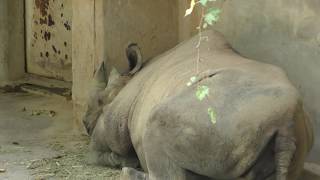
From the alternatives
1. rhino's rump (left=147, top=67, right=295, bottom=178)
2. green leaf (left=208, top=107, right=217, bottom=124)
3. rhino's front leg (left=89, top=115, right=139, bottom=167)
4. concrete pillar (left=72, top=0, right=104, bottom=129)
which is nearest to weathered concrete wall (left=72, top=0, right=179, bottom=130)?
concrete pillar (left=72, top=0, right=104, bottom=129)

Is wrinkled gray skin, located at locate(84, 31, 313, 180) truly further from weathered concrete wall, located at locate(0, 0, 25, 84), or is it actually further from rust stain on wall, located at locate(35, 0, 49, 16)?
→ weathered concrete wall, located at locate(0, 0, 25, 84)

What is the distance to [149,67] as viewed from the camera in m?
5.98

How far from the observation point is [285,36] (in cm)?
588

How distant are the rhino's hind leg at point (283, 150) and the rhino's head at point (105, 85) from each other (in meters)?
2.23

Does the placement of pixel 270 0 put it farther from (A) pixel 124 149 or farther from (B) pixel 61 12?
(B) pixel 61 12

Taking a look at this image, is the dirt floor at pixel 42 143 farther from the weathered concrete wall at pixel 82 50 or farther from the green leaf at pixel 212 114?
the green leaf at pixel 212 114

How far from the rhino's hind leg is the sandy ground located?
7.07 ft

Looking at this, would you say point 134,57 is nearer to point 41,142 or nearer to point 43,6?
point 41,142

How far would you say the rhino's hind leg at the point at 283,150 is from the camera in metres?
4.16

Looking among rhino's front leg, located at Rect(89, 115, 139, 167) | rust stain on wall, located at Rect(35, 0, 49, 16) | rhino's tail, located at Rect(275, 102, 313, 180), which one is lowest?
rust stain on wall, located at Rect(35, 0, 49, 16)

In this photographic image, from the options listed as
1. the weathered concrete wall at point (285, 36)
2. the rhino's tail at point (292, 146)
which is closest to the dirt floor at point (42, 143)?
the weathered concrete wall at point (285, 36)

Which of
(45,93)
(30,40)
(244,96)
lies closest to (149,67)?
(244,96)

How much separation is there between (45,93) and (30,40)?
108 centimetres

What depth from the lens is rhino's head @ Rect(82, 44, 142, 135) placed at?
6.23m
